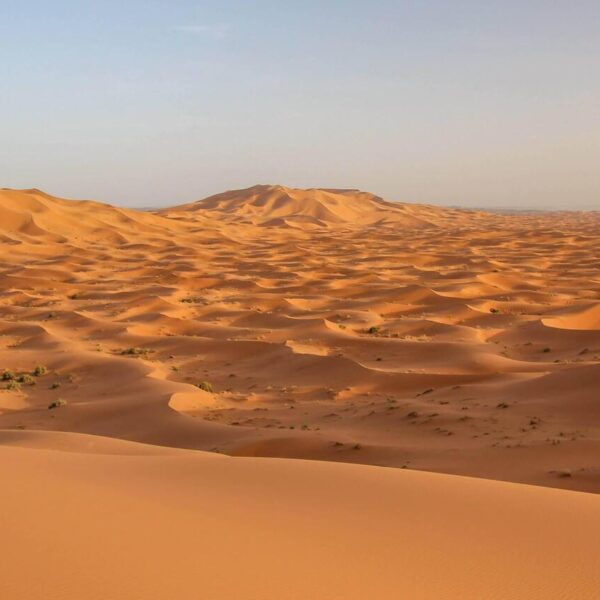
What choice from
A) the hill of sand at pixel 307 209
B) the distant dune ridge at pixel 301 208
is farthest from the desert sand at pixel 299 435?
the distant dune ridge at pixel 301 208

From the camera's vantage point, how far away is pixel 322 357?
10.9 meters

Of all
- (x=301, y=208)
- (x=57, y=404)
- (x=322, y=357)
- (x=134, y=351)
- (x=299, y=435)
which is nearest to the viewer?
(x=299, y=435)

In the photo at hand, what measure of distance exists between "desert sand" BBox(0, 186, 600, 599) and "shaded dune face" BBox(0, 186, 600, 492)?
43mm

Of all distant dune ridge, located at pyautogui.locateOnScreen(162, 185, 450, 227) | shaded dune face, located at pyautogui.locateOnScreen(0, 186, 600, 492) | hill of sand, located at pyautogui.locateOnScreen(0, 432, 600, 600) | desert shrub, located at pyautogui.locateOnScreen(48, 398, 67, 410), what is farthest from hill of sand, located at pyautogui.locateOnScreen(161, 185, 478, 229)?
hill of sand, located at pyautogui.locateOnScreen(0, 432, 600, 600)

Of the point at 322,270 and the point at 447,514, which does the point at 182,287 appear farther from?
the point at 447,514

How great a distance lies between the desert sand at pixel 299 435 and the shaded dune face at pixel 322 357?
0.04 metres

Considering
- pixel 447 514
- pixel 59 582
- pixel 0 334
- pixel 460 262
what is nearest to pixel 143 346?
pixel 0 334

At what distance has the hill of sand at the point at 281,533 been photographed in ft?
10.1

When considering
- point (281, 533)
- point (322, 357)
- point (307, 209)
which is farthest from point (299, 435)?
point (307, 209)

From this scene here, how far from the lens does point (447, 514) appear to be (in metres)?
4.24

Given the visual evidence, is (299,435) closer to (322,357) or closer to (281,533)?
(281,533)

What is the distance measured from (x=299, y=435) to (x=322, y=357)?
3.81 meters

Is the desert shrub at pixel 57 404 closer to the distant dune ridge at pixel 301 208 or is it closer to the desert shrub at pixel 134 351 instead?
the desert shrub at pixel 134 351

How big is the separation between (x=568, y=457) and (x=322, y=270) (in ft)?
59.6
